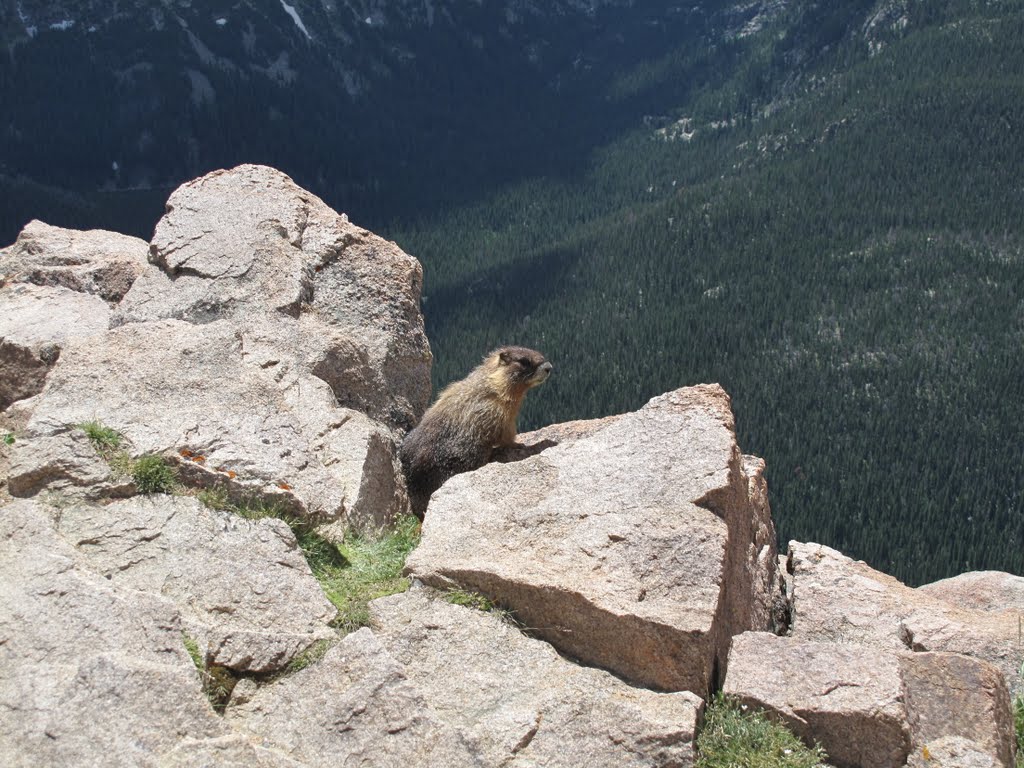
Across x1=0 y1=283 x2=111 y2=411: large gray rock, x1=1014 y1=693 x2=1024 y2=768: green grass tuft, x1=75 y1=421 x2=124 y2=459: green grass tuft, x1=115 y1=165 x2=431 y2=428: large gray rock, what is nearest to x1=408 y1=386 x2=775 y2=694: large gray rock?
x1=1014 y1=693 x2=1024 y2=768: green grass tuft

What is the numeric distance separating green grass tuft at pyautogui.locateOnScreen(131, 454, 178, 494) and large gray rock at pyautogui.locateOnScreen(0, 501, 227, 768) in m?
1.15

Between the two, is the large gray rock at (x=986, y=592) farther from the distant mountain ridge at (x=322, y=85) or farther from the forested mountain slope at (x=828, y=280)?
the distant mountain ridge at (x=322, y=85)

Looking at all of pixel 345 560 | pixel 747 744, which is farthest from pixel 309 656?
pixel 747 744

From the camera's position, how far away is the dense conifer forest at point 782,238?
8562cm

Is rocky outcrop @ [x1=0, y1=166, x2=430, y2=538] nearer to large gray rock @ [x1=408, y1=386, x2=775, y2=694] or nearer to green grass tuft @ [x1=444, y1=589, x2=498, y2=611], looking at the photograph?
large gray rock @ [x1=408, y1=386, x2=775, y2=694]

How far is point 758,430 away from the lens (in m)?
88.6

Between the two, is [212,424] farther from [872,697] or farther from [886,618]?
[886,618]

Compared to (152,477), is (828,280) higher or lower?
higher

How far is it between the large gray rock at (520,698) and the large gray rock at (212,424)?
1.74 m

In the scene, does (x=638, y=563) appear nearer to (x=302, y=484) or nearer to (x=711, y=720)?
(x=711, y=720)

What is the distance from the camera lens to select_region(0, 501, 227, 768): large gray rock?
6672mm

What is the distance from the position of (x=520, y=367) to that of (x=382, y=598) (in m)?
5.34

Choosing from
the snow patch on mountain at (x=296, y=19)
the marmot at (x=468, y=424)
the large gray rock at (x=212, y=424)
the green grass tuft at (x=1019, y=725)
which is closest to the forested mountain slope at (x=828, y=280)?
the snow patch on mountain at (x=296, y=19)

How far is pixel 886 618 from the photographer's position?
1036 centimetres
